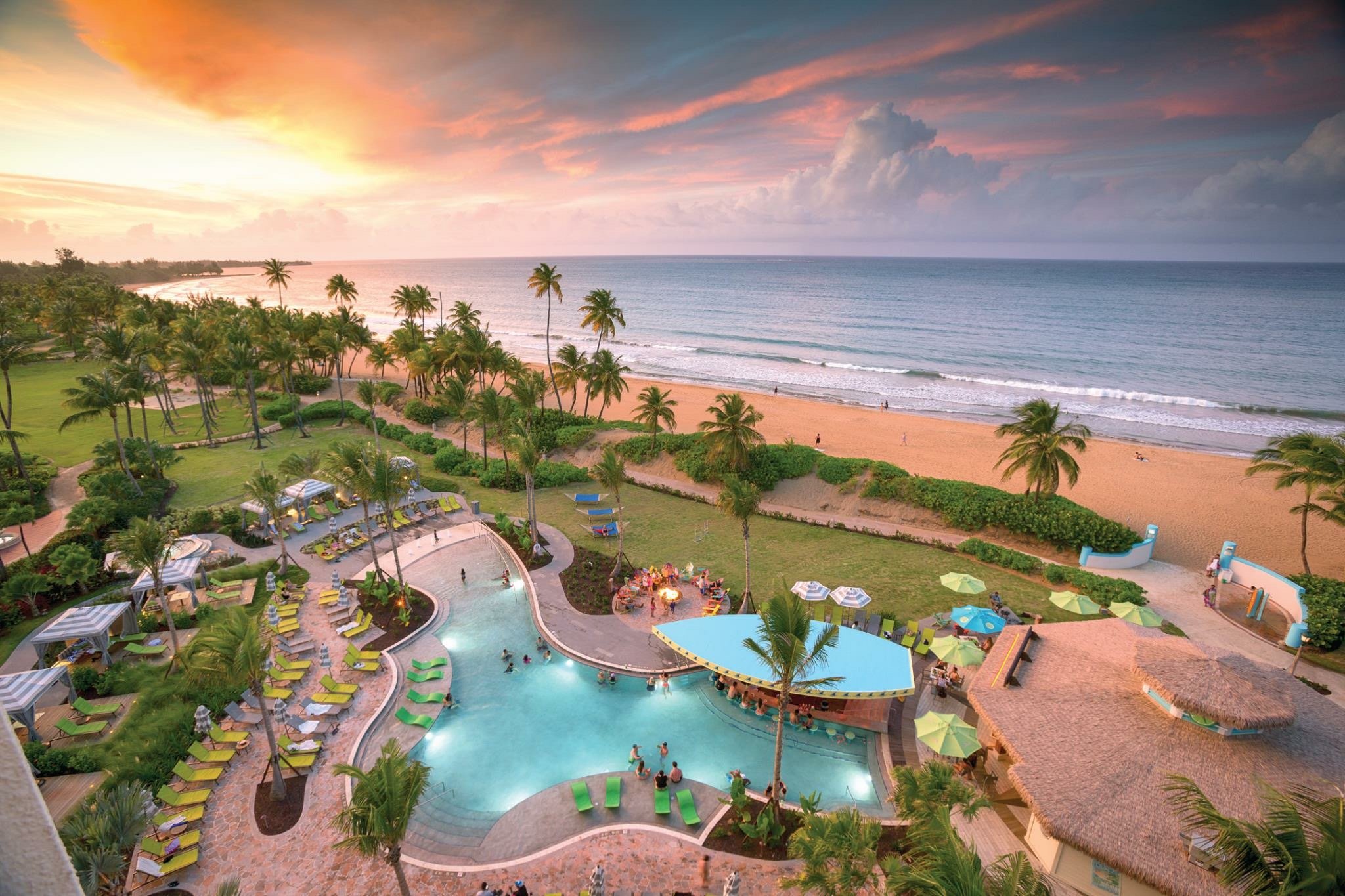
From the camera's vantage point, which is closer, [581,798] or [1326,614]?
[581,798]

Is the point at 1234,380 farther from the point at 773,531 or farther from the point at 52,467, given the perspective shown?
the point at 52,467

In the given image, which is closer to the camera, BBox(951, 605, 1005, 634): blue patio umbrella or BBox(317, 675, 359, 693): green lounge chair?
BBox(317, 675, 359, 693): green lounge chair

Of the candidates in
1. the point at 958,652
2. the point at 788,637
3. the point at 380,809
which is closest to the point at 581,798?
the point at 380,809

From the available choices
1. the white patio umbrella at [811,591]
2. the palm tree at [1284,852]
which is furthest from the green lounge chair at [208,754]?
the palm tree at [1284,852]

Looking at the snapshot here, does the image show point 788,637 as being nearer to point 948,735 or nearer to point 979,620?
point 948,735

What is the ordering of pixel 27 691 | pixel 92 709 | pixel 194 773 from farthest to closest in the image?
pixel 92 709
pixel 27 691
pixel 194 773

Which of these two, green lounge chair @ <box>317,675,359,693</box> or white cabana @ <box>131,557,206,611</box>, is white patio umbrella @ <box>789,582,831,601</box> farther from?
white cabana @ <box>131,557,206,611</box>

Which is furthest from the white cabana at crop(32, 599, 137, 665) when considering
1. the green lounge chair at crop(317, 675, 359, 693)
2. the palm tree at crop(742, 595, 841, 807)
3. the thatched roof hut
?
the thatched roof hut

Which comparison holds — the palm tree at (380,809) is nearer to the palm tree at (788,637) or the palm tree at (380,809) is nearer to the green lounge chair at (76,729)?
the palm tree at (788,637)
